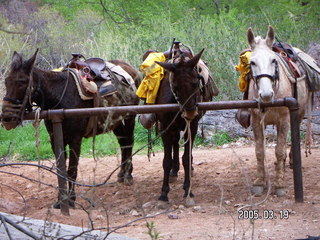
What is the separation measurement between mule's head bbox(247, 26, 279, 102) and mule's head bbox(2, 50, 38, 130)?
2.40 metres

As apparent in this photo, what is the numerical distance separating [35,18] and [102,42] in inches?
446

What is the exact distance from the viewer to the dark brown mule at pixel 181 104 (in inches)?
243

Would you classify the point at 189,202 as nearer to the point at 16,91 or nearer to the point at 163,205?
the point at 163,205

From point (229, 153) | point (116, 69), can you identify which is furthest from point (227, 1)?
point (116, 69)

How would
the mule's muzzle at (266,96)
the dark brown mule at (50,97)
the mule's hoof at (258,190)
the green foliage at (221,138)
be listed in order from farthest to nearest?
the green foliage at (221,138) < the mule's hoof at (258,190) < the dark brown mule at (50,97) < the mule's muzzle at (266,96)

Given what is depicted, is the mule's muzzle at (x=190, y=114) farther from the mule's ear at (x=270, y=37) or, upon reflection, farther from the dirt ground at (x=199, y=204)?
the mule's ear at (x=270, y=37)

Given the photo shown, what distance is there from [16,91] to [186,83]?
5.86ft

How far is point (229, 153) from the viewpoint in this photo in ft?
31.4

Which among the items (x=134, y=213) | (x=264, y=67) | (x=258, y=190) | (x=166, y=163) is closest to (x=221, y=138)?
(x=258, y=190)

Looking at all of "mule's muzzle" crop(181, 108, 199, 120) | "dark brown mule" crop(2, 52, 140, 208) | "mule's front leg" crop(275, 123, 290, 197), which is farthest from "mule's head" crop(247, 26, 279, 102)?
"dark brown mule" crop(2, 52, 140, 208)

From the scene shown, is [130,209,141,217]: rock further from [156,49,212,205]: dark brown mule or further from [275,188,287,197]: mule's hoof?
[275,188,287,197]: mule's hoof

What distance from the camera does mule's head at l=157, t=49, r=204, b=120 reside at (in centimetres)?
614

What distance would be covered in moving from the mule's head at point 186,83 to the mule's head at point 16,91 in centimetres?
143

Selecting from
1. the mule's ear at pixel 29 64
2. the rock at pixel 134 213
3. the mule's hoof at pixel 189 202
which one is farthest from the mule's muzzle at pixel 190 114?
the mule's ear at pixel 29 64
